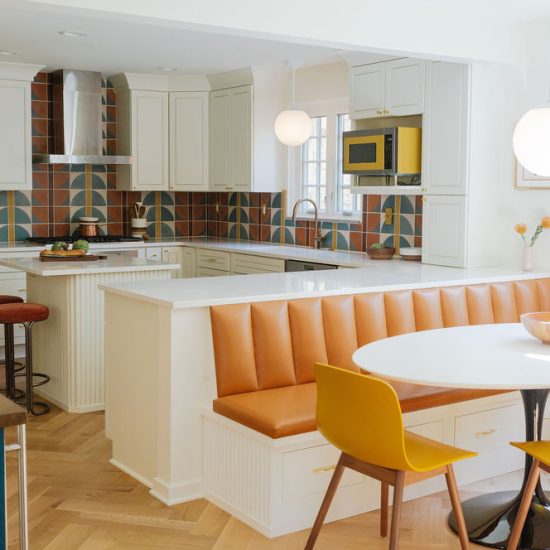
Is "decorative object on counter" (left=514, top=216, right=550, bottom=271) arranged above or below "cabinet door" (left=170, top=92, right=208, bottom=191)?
below

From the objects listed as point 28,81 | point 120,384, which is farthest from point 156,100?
point 120,384

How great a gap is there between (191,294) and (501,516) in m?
1.65

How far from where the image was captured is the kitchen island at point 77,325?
5.08 meters

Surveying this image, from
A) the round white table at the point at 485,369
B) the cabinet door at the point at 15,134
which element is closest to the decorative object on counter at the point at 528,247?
the round white table at the point at 485,369

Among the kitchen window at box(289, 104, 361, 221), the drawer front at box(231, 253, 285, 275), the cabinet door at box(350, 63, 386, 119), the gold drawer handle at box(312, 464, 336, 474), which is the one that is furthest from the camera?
the kitchen window at box(289, 104, 361, 221)

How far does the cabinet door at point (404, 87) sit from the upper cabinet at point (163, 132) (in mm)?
2473

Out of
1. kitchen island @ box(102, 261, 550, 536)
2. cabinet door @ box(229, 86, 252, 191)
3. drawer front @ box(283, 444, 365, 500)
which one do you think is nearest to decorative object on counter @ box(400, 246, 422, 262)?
kitchen island @ box(102, 261, 550, 536)

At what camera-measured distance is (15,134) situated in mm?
7086

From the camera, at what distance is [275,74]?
23.4 feet

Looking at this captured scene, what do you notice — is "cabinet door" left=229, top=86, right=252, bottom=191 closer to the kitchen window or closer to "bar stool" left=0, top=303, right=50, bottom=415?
the kitchen window

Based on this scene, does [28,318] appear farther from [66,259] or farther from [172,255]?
[172,255]

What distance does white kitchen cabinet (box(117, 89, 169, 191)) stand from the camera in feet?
24.8

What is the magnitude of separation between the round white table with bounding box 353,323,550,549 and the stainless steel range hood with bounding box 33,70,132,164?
4.57 meters

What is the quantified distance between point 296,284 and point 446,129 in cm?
171
